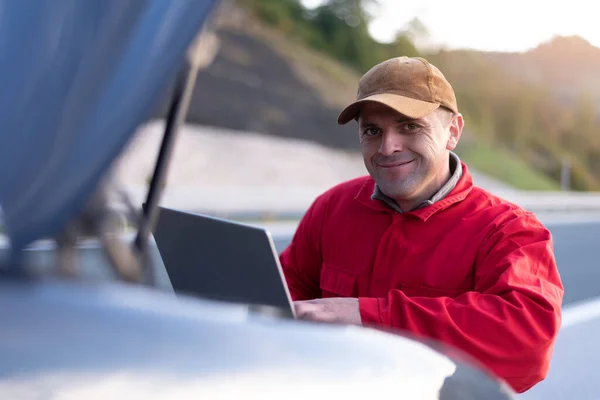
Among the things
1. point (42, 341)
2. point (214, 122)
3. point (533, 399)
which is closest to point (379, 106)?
point (533, 399)

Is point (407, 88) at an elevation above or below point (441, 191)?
above

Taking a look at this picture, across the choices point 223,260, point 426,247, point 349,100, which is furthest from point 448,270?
point 349,100

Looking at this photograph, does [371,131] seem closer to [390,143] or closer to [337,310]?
[390,143]

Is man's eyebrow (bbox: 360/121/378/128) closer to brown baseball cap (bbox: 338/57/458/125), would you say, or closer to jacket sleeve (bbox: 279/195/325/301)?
brown baseball cap (bbox: 338/57/458/125)

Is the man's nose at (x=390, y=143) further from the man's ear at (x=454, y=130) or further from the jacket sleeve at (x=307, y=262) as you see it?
the jacket sleeve at (x=307, y=262)

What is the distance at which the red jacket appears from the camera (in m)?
1.75

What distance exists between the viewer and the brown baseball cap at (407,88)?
2084 mm

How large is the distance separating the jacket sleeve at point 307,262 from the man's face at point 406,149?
1.03ft

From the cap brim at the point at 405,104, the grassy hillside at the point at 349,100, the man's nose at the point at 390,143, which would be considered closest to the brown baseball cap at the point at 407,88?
the cap brim at the point at 405,104

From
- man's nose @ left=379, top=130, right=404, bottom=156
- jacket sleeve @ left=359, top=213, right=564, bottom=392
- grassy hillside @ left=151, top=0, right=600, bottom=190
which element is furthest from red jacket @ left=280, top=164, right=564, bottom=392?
grassy hillside @ left=151, top=0, right=600, bottom=190

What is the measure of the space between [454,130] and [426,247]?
14.5 inches

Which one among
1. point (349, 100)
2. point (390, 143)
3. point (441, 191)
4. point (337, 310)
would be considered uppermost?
point (390, 143)

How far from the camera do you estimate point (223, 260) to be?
53.2 inches

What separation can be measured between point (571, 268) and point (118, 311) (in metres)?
5.92
